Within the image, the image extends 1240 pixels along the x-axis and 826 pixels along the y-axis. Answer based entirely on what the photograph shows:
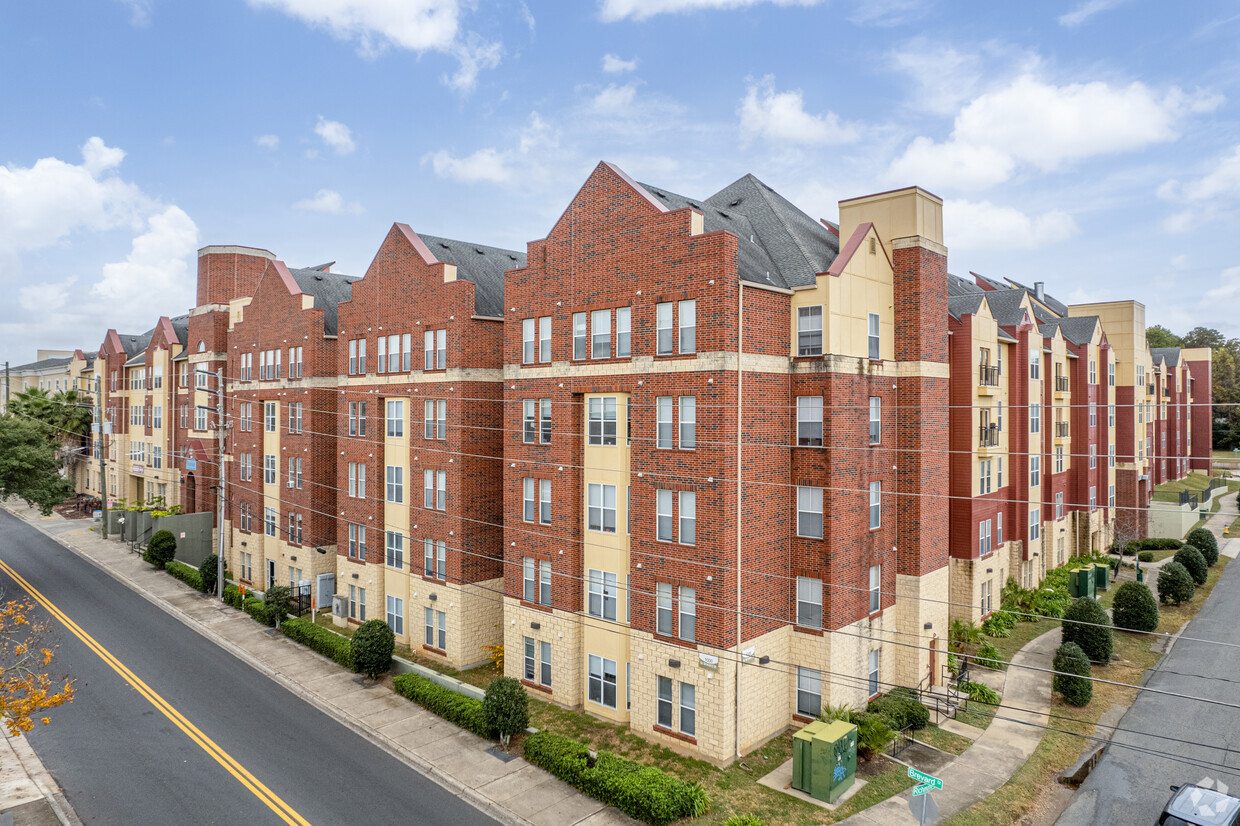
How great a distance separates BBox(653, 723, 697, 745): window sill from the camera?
21172 millimetres

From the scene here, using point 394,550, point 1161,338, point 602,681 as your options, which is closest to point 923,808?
point 602,681

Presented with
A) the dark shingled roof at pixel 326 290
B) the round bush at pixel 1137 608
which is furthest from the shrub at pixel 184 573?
the round bush at pixel 1137 608

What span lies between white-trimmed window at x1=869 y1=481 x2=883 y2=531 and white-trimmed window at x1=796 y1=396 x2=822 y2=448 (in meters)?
2.92

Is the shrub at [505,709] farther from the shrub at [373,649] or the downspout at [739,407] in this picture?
the shrub at [373,649]

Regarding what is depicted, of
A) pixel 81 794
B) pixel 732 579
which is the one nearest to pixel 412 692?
pixel 81 794

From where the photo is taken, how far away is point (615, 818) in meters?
18.1

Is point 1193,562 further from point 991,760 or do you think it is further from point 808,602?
point 808,602

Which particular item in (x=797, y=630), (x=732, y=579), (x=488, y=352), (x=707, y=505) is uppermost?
(x=488, y=352)

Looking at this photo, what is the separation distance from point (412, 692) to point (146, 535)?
3574 centimetres

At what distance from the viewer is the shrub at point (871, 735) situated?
20391mm

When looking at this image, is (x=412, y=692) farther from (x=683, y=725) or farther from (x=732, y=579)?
(x=732, y=579)

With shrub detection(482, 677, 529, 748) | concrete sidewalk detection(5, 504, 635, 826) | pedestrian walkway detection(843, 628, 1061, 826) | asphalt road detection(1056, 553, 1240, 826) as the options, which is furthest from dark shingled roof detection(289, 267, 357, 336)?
asphalt road detection(1056, 553, 1240, 826)

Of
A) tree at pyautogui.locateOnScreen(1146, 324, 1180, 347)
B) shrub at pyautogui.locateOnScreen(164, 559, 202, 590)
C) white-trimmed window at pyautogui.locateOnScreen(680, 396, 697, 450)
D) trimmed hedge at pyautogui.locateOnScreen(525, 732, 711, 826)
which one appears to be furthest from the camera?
tree at pyautogui.locateOnScreen(1146, 324, 1180, 347)

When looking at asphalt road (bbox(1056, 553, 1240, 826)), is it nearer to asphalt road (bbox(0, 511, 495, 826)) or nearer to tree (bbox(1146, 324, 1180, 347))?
asphalt road (bbox(0, 511, 495, 826))
